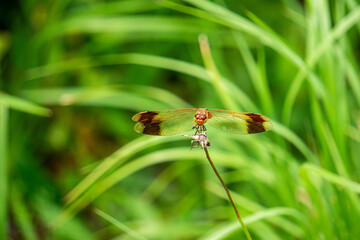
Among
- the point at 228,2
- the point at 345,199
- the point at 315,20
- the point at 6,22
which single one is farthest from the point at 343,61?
the point at 6,22

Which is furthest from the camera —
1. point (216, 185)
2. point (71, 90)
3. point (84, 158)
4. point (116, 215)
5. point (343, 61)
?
point (84, 158)

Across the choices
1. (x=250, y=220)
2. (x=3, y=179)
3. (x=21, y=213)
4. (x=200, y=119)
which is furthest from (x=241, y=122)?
(x=21, y=213)

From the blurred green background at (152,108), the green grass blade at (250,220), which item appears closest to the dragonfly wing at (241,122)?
→ the green grass blade at (250,220)

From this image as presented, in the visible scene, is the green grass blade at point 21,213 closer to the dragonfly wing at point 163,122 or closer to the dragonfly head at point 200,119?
the dragonfly wing at point 163,122

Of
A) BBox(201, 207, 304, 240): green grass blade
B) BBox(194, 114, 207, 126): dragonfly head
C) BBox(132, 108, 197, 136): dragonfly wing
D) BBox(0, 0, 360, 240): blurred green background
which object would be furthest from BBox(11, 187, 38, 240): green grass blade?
BBox(194, 114, 207, 126): dragonfly head

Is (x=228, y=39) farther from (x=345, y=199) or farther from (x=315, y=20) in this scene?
(x=345, y=199)
